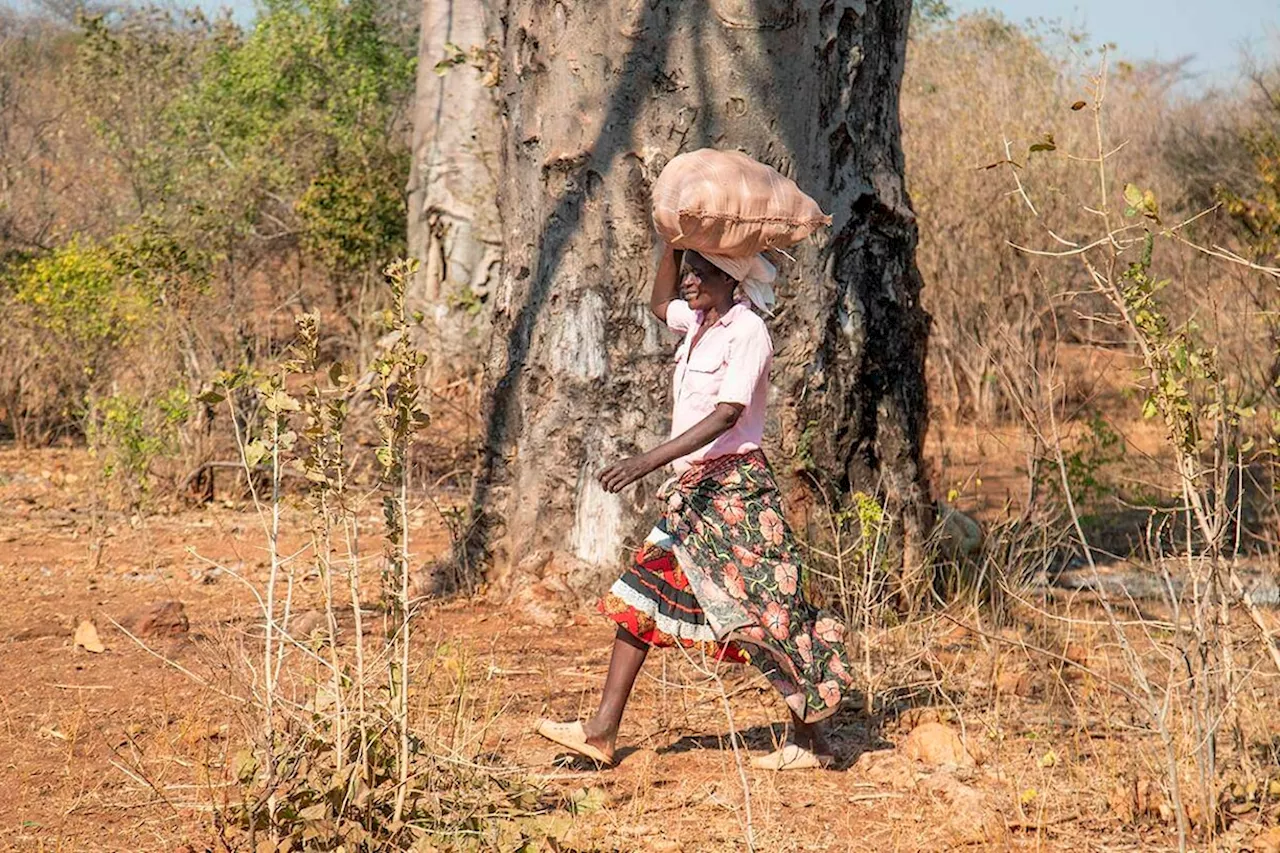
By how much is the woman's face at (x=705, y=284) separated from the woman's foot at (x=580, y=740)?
41.3 inches

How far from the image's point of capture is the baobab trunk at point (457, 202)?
980 cm

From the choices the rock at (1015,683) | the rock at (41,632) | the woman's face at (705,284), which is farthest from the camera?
the rock at (41,632)

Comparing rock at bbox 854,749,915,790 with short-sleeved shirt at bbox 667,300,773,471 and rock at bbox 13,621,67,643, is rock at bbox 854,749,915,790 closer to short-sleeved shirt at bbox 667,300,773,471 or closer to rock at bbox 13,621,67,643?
short-sleeved shirt at bbox 667,300,773,471

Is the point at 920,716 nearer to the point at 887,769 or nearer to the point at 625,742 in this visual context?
the point at 887,769

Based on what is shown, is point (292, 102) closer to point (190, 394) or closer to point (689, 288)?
point (190, 394)

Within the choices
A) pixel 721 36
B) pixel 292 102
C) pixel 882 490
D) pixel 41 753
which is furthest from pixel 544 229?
pixel 292 102

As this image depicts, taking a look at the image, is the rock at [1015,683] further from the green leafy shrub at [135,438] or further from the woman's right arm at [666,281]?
the green leafy shrub at [135,438]

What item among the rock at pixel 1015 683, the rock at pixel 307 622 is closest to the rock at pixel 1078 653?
the rock at pixel 1015 683

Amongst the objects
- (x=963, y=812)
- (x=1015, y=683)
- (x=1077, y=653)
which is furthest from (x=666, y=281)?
(x=1077, y=653)

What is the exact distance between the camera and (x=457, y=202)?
32.3ft

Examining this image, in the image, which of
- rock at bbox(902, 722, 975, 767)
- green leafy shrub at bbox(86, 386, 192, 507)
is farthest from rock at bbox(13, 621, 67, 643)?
rock at bbox(902, 722, 975, 767)

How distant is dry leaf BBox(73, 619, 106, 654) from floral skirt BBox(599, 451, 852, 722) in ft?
6.60

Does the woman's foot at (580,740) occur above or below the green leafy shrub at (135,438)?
below

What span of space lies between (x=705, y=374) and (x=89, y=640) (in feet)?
7.88
